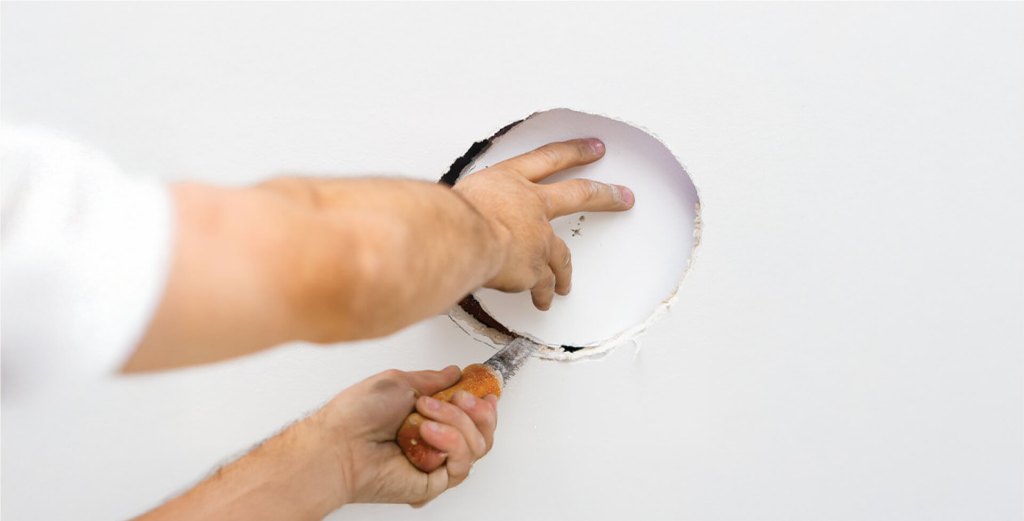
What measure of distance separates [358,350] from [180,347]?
1.70 feet

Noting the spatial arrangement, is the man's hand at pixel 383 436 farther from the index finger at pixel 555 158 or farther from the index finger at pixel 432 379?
the index finger at pixel 555 158

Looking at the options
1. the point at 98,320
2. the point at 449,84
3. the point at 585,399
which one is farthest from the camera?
the point at 585,399

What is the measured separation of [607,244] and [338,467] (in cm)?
40

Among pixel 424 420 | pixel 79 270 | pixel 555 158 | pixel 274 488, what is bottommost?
pixel 274 488

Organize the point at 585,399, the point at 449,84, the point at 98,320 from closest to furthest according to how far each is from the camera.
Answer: the point at 98,320 → the point at 449,84 → the point at 585,399

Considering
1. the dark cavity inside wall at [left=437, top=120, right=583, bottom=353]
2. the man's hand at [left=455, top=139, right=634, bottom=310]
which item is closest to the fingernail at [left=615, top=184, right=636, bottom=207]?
the man's hand at [left=455, top=139, right=634, bottom=310]

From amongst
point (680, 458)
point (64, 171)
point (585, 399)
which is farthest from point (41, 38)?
point (680, 458)

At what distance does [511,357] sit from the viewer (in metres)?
0.90

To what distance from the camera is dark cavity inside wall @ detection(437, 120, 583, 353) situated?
0.91 m

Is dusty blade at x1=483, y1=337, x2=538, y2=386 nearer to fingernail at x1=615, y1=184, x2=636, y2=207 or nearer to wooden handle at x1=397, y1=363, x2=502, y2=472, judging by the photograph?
wooden handle at x1=397, y1=363, x2=502, y2=472

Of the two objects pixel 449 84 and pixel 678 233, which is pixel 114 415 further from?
pixel 678 233

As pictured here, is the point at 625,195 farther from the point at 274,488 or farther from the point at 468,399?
the point at 274,488

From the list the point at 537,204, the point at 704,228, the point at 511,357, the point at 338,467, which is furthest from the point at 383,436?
the point at 704,228

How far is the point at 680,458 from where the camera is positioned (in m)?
0.96
